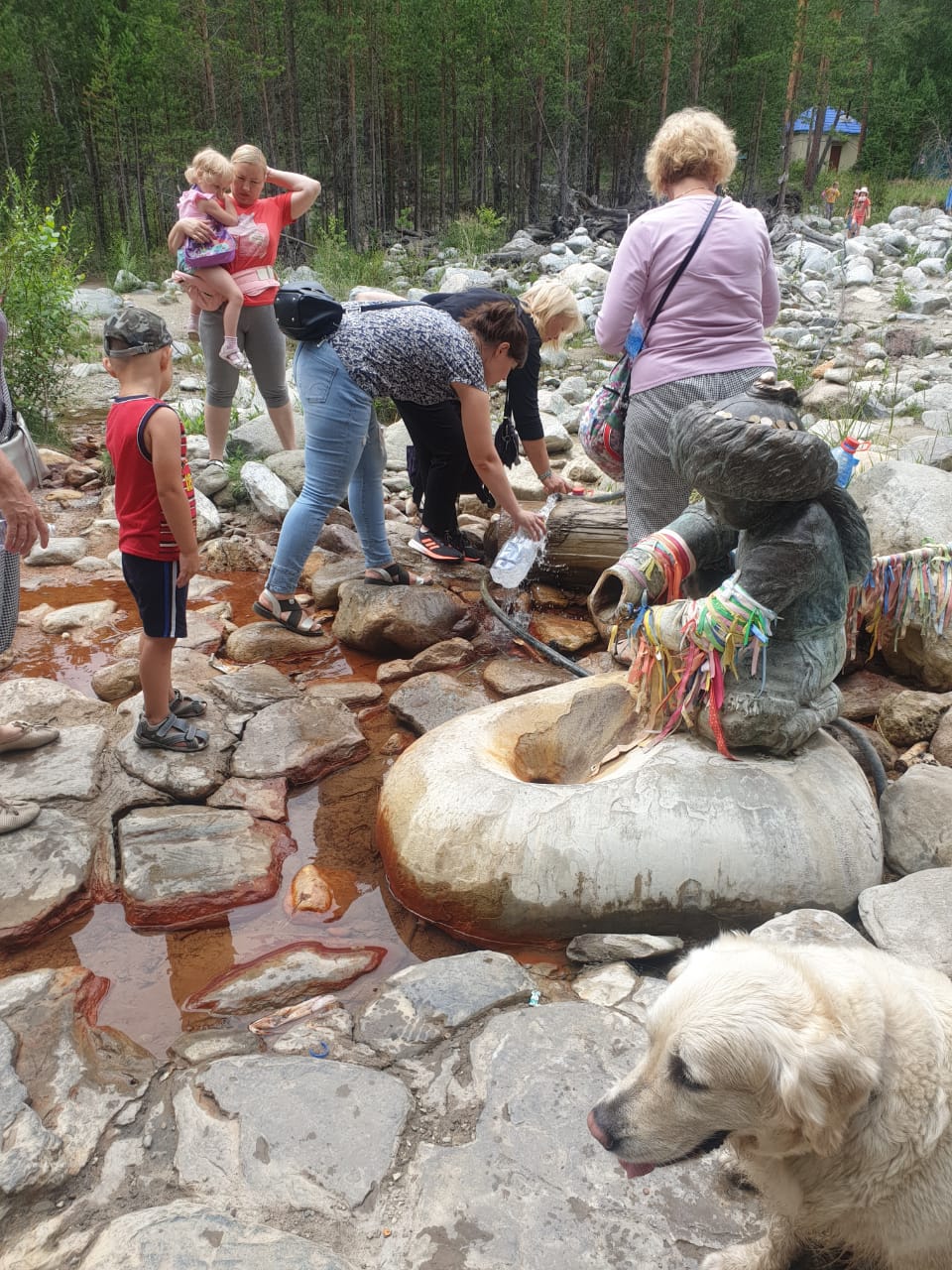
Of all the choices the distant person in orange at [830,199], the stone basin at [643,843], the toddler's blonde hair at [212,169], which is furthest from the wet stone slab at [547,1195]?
the distant person in orange at [830,199]

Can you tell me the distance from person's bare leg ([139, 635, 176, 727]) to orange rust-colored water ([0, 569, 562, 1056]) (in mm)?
669

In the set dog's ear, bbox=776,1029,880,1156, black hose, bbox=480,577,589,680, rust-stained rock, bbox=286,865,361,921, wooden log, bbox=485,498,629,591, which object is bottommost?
rust-stained rock, bbox=286,865,361,921

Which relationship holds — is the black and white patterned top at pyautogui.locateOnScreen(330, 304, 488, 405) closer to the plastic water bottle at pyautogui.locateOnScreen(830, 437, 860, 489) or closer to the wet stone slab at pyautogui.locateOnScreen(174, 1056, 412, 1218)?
the plastic water bottle at pyautogui.locateOnScreen(830, 437, 860, 489)

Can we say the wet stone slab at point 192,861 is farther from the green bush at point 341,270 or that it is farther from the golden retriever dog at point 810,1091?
the green bush at point 341,270

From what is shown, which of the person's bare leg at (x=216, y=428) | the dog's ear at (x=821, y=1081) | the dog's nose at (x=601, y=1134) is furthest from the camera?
the person's bare leg at (x=216, y=428)

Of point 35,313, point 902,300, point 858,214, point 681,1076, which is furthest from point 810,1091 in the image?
point 858,214

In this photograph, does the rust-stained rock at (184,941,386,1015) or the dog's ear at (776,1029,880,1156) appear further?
the rust-stained rock at (184,941,386,1015)

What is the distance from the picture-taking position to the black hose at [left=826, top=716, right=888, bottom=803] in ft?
10.4

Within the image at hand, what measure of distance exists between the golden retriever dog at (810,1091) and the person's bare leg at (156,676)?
2439mm

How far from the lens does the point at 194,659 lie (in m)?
4.43

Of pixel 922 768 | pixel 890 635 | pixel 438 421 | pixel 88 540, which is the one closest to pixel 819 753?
pixel 922 768

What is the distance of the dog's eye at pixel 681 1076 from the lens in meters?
1.47

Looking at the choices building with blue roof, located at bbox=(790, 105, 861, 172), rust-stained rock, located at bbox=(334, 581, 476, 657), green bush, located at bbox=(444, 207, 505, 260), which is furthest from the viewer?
building with blue roof, located at bbox=(790, 105, 861, 172)

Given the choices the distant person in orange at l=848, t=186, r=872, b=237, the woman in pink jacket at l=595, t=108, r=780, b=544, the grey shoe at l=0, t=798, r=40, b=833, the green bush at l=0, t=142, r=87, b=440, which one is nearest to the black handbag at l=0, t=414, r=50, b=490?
the grey shoe at l=0, t=798, r=40, b=833
